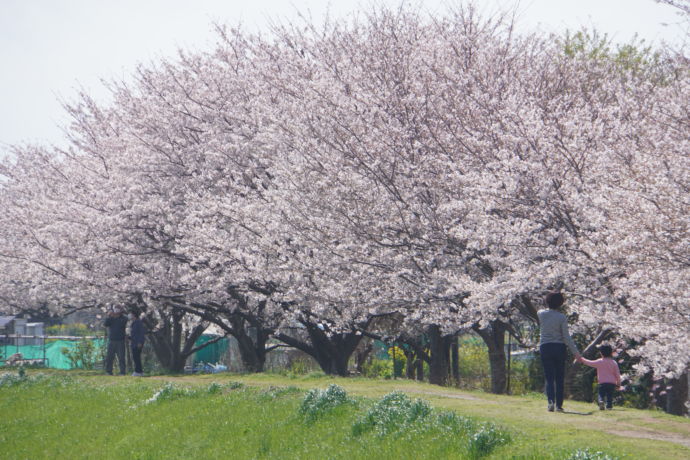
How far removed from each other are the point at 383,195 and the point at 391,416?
22.9 feet

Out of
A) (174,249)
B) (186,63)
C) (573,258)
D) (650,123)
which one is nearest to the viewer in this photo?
(573,258)

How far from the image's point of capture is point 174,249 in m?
23.5

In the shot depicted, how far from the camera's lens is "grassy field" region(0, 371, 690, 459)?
8432 mm

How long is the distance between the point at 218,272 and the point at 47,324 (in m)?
37.8

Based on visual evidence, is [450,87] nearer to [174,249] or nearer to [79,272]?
[174,249]

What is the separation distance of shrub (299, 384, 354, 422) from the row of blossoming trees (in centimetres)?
295

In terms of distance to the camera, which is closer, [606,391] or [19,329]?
[606,391]

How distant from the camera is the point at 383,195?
1648 centimetres

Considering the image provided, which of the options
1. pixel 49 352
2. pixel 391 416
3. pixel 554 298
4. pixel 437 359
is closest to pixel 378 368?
pixel 437 359

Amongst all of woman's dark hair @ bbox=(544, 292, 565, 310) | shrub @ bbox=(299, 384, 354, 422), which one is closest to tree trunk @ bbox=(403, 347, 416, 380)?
shrub @ bbox=(299, 384, 354, 422)

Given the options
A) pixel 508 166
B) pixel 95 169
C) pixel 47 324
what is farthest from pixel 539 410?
pixel 47 324

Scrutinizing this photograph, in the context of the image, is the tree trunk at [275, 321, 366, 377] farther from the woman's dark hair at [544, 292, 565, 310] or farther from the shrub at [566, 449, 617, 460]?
the shrub at [566, 449, 617, 460]

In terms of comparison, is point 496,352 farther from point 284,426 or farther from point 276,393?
point 284,426

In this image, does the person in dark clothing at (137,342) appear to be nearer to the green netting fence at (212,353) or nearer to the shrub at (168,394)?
the shrub at (168,394)
